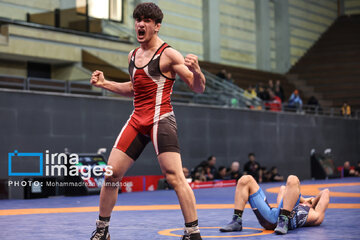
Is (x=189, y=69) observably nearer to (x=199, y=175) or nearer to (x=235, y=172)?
(x=199, y=175)

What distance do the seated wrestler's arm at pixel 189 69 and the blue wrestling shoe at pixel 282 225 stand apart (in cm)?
186

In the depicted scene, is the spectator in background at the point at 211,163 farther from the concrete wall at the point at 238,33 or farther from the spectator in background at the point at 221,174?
the concrete wall at the point at 238,33

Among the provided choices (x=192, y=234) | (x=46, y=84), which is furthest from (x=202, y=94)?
(x=192, y=234)

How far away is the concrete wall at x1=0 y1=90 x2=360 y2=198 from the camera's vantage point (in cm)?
1390

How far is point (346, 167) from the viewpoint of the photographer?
23.4 m

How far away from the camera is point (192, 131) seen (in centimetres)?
1830

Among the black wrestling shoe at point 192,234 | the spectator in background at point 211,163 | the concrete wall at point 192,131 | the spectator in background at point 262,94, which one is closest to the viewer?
the black wrestling shoe at point 192,234

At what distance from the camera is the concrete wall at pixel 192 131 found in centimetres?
1390

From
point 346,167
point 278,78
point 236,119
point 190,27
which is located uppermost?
point 190,27

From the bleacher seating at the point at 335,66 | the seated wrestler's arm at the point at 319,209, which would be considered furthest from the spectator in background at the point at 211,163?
the bleacher seating at the point at 335,66

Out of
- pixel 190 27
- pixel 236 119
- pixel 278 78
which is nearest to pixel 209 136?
pixel 236 119

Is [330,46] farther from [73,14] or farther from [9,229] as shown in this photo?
[9,229]

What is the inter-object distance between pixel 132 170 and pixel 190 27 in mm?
12325

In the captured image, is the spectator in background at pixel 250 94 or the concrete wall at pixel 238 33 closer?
the spectator in background at pixel 250 94
